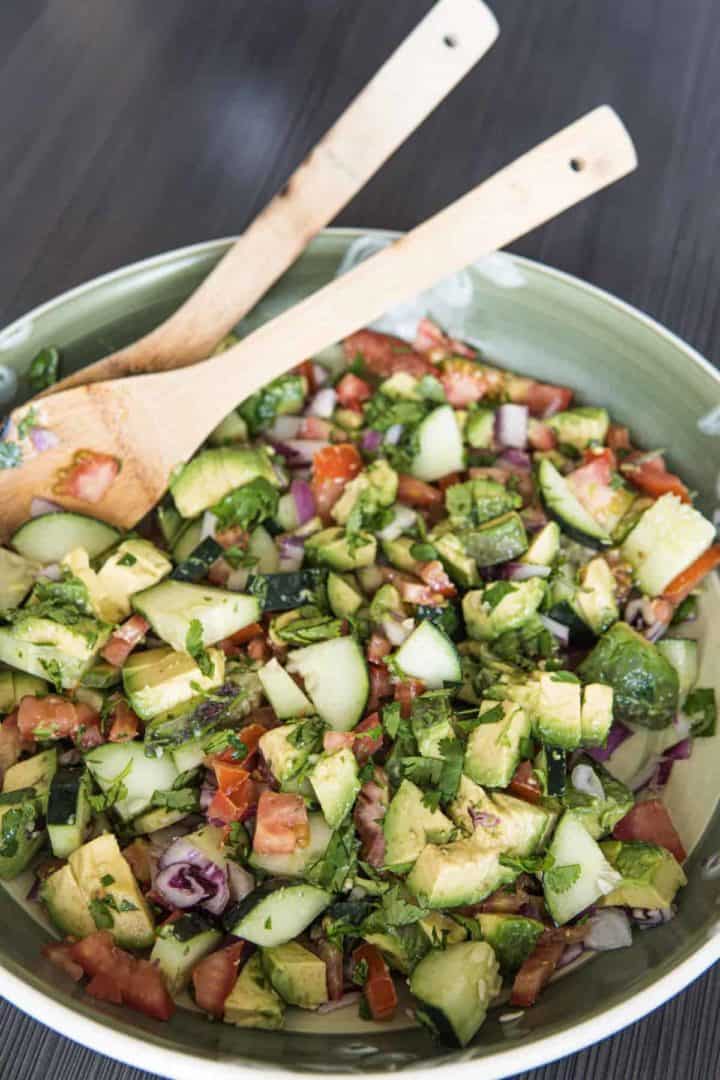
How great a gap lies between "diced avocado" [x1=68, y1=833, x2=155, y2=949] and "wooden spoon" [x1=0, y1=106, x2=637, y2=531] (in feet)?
2.29

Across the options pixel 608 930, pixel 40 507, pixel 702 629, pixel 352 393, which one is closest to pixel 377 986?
pixel 608 930

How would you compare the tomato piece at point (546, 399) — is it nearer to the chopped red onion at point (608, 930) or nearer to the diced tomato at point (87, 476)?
the diced tomato at point (87, 476)

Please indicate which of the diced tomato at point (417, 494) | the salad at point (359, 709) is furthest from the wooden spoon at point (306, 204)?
the diced tomato at point (417, 494)

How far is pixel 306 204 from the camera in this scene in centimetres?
199

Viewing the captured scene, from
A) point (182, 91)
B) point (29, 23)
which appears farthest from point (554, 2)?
point (29, 23)

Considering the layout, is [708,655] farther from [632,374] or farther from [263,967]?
[263,967]

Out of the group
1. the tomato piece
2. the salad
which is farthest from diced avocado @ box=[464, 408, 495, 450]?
the tomato piece

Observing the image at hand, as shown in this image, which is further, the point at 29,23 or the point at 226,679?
the point at 29,23

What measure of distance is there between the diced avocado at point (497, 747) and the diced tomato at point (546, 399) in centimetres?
79

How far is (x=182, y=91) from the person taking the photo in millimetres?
2836

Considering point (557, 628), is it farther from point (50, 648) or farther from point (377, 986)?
point (50, 648)

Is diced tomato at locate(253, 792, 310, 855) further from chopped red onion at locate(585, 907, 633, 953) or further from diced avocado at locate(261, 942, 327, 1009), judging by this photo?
chopped red onion at locate(585, 907, 633, 953)

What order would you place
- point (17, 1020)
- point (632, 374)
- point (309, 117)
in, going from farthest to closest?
1. point (309, 117)
2. point (632, 374)
3. point (17, 1020)

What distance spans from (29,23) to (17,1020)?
9.41 feet
